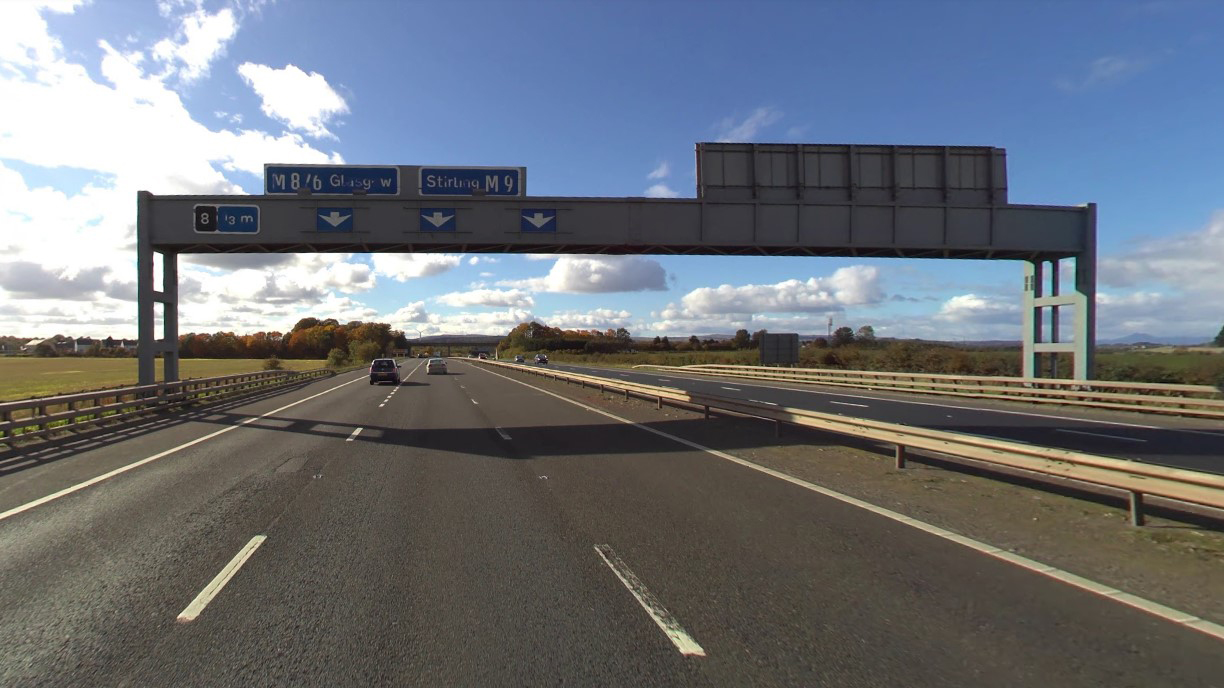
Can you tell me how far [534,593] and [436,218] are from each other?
52.4ft

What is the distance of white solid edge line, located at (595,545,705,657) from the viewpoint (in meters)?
4.24

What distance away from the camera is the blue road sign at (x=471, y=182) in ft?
64.2

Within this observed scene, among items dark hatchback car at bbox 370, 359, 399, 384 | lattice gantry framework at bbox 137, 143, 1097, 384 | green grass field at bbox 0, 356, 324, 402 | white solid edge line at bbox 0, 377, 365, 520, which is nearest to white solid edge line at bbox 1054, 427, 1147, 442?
lattice gantry framework at bbox 137, 143, 1097, 384

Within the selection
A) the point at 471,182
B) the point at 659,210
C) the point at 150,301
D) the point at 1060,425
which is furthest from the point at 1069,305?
the point at 150,301

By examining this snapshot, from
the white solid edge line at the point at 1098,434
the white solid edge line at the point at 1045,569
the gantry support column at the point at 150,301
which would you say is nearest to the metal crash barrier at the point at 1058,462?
the white solid edge line at the point at 1045,569

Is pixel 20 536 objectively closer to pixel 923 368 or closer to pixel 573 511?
pixel 573 511

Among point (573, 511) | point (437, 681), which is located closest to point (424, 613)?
point (437, 681)

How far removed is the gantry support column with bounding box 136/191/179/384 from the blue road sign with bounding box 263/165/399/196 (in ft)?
11.9

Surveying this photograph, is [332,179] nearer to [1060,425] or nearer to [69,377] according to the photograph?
[1060,425]

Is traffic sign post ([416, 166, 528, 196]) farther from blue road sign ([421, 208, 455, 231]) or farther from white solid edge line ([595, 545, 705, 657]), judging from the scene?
white solid edge line ([595, 545, 705, 657])

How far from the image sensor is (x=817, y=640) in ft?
14.3

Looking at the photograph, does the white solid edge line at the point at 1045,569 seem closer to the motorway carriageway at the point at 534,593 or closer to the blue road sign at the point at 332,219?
the motorway carriageway at the point at 534,593

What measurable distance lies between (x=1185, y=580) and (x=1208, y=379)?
27786mm

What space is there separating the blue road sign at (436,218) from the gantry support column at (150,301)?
25.5 feet
